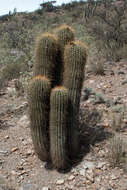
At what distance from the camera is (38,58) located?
12.8 ft

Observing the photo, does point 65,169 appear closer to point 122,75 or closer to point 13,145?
point 13,145

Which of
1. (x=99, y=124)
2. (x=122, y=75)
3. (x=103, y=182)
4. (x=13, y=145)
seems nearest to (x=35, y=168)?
(x=13, y=145)

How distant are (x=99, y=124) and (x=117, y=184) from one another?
151 centimetres

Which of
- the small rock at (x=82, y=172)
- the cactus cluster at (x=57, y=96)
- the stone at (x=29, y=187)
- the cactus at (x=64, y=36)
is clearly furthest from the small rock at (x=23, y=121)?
the cactus at (x=64, y=36)

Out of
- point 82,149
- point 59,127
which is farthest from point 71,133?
point 82,149

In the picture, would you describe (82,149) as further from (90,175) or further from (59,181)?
(59,181)

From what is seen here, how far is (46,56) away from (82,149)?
161 cm

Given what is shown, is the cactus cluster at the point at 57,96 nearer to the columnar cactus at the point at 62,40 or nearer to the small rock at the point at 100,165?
the columnar cactus at the point at 62,40

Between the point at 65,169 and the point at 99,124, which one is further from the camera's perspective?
the point at 99,124

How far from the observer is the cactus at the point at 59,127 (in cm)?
349

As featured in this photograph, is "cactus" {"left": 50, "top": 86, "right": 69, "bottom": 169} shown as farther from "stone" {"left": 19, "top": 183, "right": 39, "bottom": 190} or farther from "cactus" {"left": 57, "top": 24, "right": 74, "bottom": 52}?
"cactus" {"left": 57, "top": 24, "right": 74, "bottom": 52}

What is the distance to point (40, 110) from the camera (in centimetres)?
360

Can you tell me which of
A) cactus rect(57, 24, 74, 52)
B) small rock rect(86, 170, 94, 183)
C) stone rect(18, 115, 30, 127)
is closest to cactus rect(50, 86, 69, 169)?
small rock rect(86, 170, 94, 183)

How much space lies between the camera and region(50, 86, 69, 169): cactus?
3.49 meters
